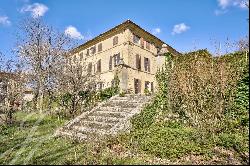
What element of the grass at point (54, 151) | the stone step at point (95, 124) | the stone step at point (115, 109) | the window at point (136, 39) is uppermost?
the window at point (136, 39)

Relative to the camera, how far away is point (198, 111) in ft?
38.1

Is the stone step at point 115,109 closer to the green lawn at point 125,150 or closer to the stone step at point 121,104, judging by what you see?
the stone step at point 121,104

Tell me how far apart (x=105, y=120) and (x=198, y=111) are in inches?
188

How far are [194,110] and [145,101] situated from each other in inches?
158

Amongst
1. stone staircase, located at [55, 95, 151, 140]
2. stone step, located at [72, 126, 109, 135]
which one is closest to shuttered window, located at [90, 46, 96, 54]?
stone staircase, located at [55, 95, 151, 140]

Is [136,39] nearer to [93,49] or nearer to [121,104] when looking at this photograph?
[93,49]

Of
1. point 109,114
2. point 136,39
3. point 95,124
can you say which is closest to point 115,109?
point 109,114

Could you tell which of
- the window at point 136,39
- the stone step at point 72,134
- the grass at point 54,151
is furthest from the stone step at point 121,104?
the window at point 136,39

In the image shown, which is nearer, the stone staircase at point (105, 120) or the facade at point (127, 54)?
the stone staircase at point (105, 120)

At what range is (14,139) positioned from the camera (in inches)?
512

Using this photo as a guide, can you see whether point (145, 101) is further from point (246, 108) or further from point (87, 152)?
point (87, 152)

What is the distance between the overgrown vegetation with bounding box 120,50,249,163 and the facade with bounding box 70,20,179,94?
16502mm

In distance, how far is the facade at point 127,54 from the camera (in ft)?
106

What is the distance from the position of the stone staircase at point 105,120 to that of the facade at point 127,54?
1408 centimetres
